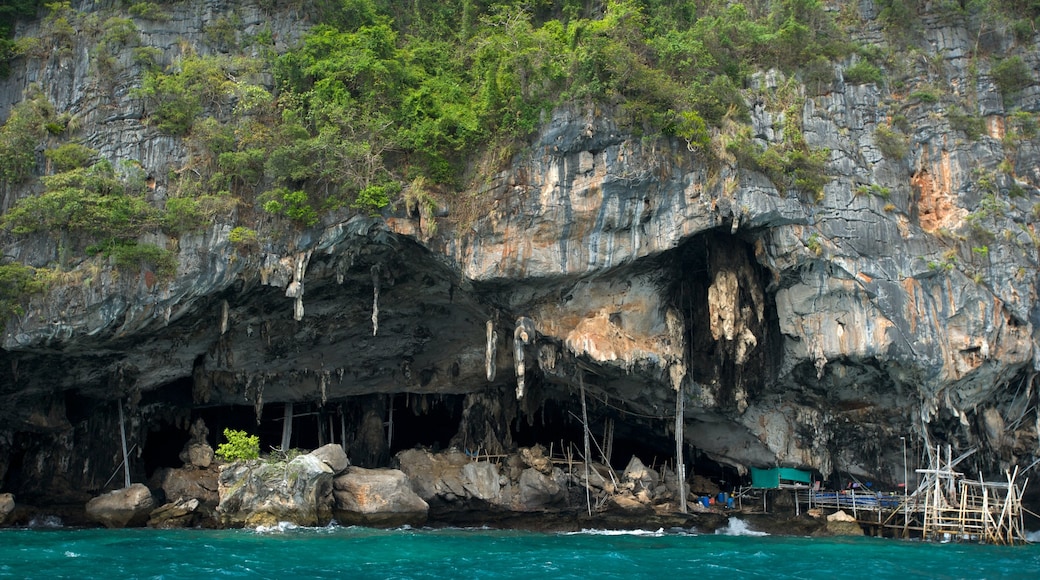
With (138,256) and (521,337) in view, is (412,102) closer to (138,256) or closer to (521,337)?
(521,337)

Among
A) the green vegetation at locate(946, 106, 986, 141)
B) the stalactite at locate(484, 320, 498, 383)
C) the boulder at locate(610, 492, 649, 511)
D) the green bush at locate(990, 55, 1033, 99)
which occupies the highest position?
the green bush at locate(990, 55, 1033, 99)

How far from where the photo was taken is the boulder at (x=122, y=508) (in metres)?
23.1

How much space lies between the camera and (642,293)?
23.8m

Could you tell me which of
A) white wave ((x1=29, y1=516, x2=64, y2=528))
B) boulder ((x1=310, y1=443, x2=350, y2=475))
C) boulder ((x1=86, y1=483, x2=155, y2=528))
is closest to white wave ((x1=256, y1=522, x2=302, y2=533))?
boulder ((x1=310, y1=443, x2=350, y2=475))

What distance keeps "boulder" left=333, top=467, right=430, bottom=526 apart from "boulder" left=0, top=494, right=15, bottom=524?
804cm

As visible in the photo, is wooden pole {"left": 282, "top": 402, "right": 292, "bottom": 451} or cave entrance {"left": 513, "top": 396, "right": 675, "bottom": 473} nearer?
cave entrance {"left": 513, "top": 396, "right": 675, "bottom": 473}

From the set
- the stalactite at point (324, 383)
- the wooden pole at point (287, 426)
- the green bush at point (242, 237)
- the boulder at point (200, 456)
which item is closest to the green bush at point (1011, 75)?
the green bush at point (242, 237)

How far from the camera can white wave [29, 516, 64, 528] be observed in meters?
23.0

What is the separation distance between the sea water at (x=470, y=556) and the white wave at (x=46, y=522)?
3.84 ft

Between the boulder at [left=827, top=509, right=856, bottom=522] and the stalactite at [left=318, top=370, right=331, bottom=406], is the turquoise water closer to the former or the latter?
the boulder at [left=827, top=509, right=856, bottom=522]

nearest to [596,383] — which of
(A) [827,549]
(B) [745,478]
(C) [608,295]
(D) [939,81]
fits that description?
(C) [608,295]

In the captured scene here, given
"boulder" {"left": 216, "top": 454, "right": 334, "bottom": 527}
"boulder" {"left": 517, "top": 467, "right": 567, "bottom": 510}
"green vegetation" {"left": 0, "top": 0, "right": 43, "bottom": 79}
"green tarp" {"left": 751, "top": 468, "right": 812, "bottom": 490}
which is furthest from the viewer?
"green vegetation" {"left": 0, "top": 0, "right": 43, "bottom": 79}

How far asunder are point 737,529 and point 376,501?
982cm

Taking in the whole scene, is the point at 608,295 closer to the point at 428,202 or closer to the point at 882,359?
the point at 428,202
